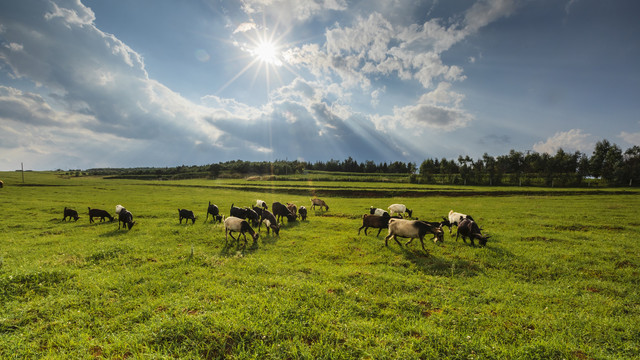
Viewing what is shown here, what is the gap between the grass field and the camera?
5.26 m

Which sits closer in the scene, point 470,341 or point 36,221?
point 470,341

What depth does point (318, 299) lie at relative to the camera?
23.2ft

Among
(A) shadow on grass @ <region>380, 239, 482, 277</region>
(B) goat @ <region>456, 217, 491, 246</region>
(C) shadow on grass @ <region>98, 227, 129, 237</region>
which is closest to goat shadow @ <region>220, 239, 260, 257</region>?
(A) shadow on grass @ <region>380, 239, 482, 277</region>

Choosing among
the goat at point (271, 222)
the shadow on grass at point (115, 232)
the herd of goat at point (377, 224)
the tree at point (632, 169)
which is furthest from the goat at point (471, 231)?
the tree at point (632, 169)

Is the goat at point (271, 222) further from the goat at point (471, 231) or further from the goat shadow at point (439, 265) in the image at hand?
the goat at point (471, 231)

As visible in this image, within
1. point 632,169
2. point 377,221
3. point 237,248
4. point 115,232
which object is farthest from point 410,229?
point 632,169

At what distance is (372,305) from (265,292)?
3.52 metres

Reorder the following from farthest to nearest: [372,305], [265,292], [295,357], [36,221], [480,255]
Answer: [36,221], [480,255], [265,292], [372,305], [295,357]

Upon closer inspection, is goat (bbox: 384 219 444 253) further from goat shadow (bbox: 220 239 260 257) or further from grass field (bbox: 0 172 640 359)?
goat shadow (bbox: 220 239 260 257)

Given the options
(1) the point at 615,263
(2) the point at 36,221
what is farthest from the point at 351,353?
(2) the point at 36,221

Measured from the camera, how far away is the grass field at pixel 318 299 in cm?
526

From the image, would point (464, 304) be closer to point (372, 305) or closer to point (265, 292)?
point (372, 305)

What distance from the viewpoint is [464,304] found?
716 cm

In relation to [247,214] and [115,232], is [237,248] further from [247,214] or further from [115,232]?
[115,232]
